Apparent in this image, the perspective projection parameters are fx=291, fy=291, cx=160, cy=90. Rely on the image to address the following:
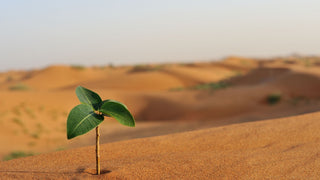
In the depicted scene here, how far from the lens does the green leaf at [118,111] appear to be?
237 centimetres

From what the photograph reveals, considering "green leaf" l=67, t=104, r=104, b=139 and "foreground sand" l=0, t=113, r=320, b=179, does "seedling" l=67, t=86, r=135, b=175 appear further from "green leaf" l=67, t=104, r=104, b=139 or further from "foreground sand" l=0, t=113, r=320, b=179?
"foreground sand" l=0, t=113, r=320, b=179

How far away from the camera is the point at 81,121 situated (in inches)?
Answer: 89.1

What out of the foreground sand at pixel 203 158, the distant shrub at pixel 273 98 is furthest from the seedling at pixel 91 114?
the distant shrub at pixel 273 98

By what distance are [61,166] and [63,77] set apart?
112ft

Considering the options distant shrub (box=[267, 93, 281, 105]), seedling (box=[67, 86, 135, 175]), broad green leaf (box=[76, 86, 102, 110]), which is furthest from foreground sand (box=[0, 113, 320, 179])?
distant shrub (box=[267, 93, 281, 105])

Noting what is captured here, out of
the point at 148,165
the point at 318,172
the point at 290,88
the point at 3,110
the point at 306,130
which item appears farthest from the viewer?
the point at 290,88

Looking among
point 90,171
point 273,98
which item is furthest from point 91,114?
point 273,98

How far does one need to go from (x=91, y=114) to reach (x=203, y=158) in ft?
4.27

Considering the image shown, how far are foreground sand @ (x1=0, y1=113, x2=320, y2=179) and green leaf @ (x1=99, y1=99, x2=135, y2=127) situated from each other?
54 cm

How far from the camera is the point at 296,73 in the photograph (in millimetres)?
17281

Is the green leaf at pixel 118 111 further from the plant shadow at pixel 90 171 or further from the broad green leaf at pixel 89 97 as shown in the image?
the plant shadow at pixel 90 171

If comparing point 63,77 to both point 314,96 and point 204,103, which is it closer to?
point 204,103

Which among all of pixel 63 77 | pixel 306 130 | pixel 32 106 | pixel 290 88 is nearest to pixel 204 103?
pixel 290 88

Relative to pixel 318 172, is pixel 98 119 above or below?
above
